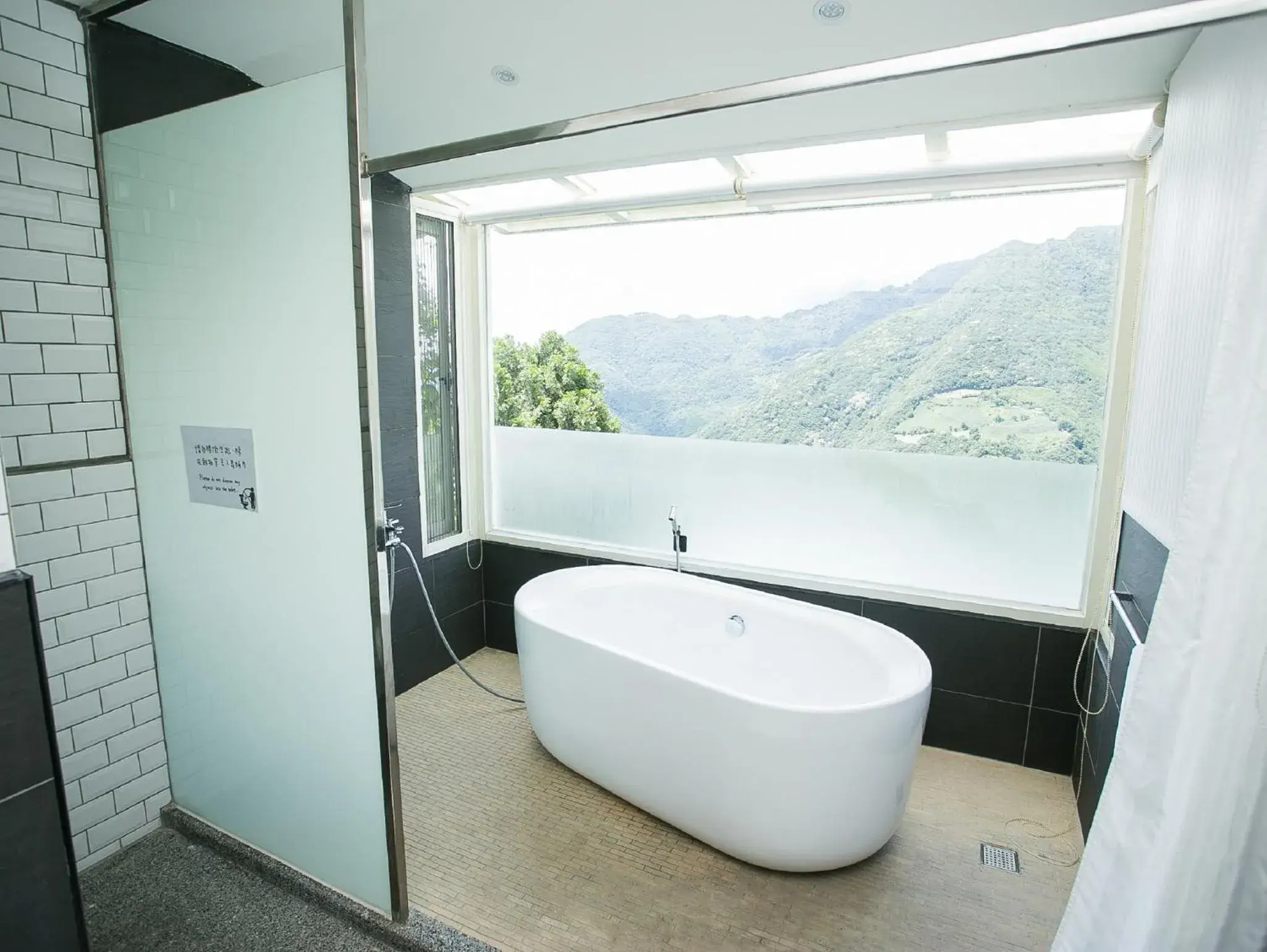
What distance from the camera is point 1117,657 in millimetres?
2064

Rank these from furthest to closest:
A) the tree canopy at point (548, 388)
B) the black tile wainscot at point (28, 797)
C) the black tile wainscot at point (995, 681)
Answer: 1. the tree canopy at point (548, 388)
2. the black tile wainscot at point (995, 681)
3. the black tile wainscot at point (28, 797)

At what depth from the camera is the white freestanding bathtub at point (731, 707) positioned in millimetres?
2027

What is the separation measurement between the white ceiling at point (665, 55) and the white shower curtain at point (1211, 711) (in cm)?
115

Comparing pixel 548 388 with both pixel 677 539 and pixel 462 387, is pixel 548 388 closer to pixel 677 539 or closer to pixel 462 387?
pixel 462 387

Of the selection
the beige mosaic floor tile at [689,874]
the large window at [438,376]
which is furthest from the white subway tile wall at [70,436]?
the large window at [438,376]

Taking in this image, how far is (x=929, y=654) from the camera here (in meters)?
2.88

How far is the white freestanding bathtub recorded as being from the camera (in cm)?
203

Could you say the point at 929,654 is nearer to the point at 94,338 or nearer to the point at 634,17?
the point at 634,17

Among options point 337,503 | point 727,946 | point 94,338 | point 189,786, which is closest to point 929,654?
point 727,946

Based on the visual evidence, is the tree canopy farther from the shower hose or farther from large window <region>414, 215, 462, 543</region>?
the shower hose

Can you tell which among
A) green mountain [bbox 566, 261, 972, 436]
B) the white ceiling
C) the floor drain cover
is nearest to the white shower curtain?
the white ceiling

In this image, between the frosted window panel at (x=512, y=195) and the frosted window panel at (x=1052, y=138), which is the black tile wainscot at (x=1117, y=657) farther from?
the frosted window panel at (x=512, y=195)

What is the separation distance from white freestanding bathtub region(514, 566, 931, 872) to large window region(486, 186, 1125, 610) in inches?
18.1

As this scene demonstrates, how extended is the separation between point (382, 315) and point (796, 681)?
2544mm
